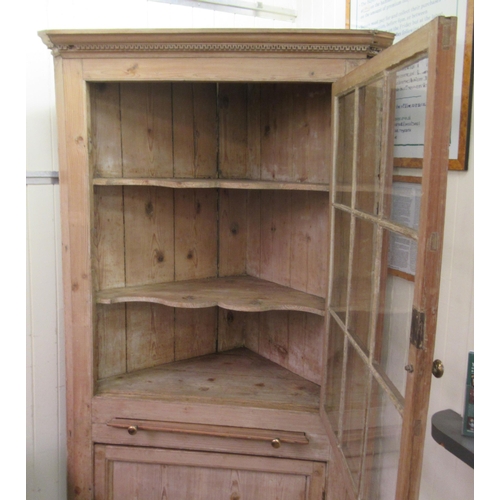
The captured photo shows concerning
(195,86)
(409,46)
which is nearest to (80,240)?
(195,86)

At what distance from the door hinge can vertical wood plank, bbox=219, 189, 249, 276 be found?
1.34m

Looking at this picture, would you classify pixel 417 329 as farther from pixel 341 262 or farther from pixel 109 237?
pixel 109 237

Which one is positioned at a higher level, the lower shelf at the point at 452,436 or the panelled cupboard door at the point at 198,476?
the lower shelf at the point at 452,436

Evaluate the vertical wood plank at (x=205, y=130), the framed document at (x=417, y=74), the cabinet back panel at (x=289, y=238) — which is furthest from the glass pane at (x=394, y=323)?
the vertical wood plank at (x=205, y=130)

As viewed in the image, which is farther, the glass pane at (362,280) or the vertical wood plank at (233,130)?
the vertical wood plank at (233,130)

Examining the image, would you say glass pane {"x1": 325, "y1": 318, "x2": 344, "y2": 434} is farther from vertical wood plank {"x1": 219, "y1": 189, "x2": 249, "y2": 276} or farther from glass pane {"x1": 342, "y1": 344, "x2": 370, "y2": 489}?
vertical wood plank {"x1": 219, "y1": 189, "x2": 249, "y2": 276}

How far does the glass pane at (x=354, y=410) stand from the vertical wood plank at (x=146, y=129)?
Answer: 108cm

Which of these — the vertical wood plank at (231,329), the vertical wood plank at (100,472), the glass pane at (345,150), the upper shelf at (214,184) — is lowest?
the vertical wood plank at (100,472)

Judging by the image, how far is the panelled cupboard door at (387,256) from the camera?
3.22ft

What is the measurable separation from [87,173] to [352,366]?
3.45ft

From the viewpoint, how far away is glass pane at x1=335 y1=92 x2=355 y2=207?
149cm

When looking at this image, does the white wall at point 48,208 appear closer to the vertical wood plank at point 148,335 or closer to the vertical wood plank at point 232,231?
the vertical wood plank at point 148,335

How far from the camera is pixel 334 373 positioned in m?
1.65

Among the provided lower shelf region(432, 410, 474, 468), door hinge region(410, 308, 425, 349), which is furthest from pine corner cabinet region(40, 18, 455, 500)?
lower shelf region(432, 410, 474, 468)
